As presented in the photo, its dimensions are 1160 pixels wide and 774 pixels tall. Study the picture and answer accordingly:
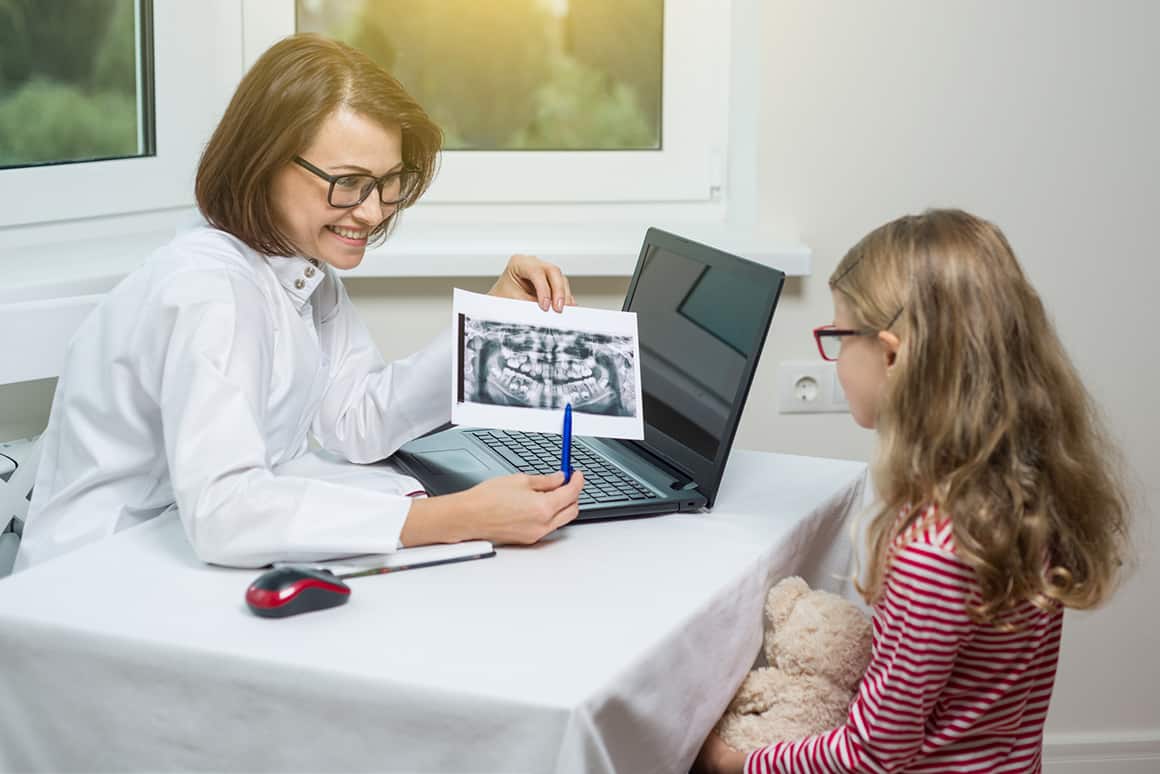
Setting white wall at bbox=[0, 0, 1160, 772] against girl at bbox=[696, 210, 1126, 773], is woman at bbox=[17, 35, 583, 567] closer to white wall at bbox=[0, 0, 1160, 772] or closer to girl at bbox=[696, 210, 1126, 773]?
girl at bbox=[696, 210, 1126, 773]

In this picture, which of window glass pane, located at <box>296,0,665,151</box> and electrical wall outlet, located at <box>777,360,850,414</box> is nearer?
electrical wall outlet, located at <box>777,360,850,414</box>

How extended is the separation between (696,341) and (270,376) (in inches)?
19.3

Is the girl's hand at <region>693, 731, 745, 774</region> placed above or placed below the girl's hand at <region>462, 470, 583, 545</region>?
below

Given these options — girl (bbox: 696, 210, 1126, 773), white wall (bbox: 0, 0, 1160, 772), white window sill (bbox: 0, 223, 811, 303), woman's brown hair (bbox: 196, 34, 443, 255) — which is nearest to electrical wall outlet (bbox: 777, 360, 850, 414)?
white wall (bbox: 0, 0, 1160, 772)

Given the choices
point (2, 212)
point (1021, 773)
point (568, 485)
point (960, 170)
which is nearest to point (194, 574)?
point (568, 485)

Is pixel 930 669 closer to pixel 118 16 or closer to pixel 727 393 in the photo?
pixel 727 393

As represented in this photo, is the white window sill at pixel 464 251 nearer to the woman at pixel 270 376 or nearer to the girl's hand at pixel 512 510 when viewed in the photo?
the woman at pixel 270 376

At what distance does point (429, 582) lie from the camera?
1.19 metres

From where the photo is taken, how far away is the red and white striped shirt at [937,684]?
1048mm

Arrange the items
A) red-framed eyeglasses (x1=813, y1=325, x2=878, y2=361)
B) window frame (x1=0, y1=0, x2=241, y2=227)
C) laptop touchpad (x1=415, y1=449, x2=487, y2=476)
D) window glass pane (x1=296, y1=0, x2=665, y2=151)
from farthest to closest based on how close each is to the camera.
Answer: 1. window glass pane (x1=296, y1=0, x2=665, y2=151)
2. window frame (x1=0, y1=0, x2=241, y2=227)
3. laptop touchpad (x1=415, y1=449, x2=487, y2=476)
4. red-framed eyeglasses (x1=813, y1=325, x2=878, y2=361)

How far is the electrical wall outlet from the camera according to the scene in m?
2.23

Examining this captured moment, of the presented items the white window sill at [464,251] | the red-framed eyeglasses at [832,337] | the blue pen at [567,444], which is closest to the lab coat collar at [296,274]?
the blue pen at [567,444]

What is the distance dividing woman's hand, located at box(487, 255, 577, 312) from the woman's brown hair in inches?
9.0

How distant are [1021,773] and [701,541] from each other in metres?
0.37
